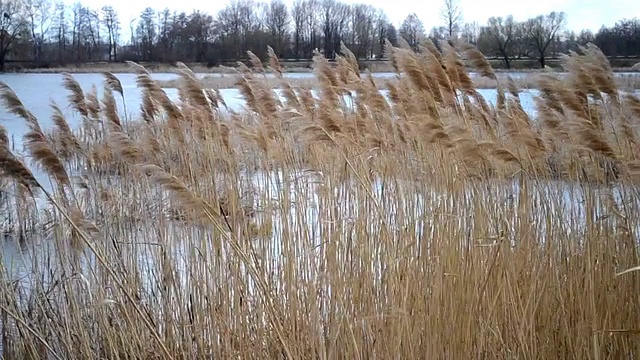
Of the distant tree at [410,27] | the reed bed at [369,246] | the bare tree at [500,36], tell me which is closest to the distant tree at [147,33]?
the bare tree at [500,36]

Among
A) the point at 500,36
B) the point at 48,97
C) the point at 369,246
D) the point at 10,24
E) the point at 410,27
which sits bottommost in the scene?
the point at 369,246

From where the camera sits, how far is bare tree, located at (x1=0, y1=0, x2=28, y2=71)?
1862 centimetres

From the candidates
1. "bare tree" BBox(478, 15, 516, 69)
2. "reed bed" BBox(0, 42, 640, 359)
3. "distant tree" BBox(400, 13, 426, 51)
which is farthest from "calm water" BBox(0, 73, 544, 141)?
"reed bed" BBox(0, 42, 640, 359)

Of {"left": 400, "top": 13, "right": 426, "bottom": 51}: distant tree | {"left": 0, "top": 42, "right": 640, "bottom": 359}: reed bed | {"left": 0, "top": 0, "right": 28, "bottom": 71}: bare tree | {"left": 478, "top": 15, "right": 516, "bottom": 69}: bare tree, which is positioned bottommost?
{"left": 0, "top": 42, "right": 640, "bottom": 359}: reed bed

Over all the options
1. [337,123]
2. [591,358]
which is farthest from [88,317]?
[591,358]

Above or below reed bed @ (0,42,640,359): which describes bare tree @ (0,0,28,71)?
above

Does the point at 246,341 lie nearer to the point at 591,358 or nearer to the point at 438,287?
the point at 438,287

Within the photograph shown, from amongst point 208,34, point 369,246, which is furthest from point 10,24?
point 369,246

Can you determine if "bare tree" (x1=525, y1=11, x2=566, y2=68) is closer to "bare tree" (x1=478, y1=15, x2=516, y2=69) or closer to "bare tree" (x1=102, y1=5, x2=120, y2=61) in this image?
"bare tree" (x1=478, y1=15, x2=516, y2=69)

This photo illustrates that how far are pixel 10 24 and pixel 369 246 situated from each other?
64.9 feet

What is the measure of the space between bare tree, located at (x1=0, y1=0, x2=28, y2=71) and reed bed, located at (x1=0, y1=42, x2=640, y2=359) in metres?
16.4

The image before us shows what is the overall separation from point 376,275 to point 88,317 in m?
1.57

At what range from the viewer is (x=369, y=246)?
10.2ft

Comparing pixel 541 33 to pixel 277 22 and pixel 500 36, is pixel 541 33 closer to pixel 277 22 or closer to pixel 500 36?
pixel 500 36
